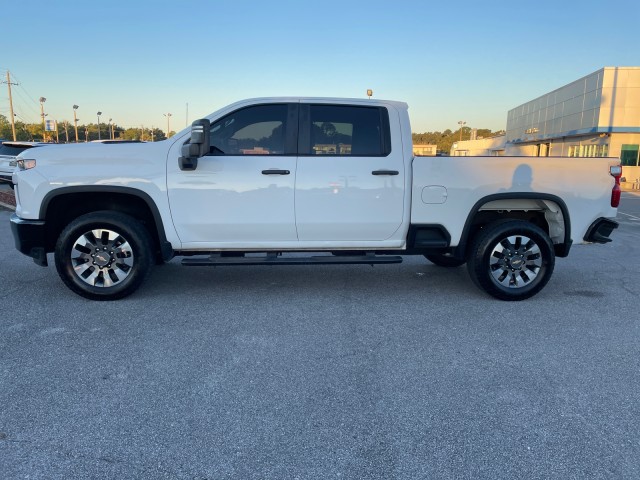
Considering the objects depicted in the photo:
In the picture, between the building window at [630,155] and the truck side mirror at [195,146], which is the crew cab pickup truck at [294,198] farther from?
the building window at [630,155]

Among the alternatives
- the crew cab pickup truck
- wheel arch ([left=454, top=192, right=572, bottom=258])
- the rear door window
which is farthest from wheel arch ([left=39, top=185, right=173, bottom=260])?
wheel arch ([left=454, top=192, right=572, bottom=258])

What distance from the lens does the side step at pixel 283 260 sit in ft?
16.6

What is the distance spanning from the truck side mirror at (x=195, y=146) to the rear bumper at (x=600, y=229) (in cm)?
422

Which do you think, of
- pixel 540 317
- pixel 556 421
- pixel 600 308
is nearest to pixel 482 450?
pixel 556 421

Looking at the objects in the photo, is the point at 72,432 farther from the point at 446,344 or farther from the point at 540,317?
the point at 540,317

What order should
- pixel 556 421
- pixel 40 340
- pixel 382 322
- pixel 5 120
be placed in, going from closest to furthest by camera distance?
pixel 556 421, pixel 40 340, pixel 382 322, pixel 5 120

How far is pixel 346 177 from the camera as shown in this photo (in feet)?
16.5

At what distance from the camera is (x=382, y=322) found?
461cm

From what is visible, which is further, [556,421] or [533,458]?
[556,421]

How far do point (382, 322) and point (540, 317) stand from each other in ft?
5.30

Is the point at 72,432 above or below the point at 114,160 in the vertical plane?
below

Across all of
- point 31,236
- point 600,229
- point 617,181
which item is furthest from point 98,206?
point 617,181

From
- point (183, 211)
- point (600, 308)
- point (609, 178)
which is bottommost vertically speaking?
point (600, 308)

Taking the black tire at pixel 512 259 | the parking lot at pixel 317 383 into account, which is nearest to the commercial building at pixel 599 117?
the black tire at pixel 512 259
